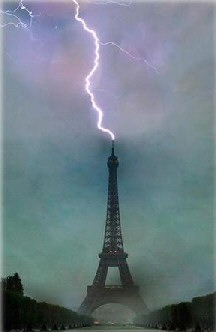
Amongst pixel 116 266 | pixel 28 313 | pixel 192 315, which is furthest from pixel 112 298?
pixel 28 313

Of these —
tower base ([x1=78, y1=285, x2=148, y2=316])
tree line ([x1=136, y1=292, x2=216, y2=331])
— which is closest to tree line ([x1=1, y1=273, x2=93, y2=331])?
tower base ([x1=78, y1=285, x2=148, y2=316])

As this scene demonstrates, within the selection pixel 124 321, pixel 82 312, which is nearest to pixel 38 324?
pixel 82 312

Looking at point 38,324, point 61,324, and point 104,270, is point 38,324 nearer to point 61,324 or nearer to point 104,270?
point 61,324

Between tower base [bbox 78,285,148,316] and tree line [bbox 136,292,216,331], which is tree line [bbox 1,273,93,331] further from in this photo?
tree line [bbox 136,292,216,331]

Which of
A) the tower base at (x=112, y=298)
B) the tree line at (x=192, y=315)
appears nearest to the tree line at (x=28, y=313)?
the tower base at (x=112, y=298)

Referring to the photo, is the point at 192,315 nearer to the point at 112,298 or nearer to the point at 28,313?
the point at 28,313

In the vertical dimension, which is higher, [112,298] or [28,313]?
[112,298]

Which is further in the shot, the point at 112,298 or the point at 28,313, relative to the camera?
the point at 112,298
